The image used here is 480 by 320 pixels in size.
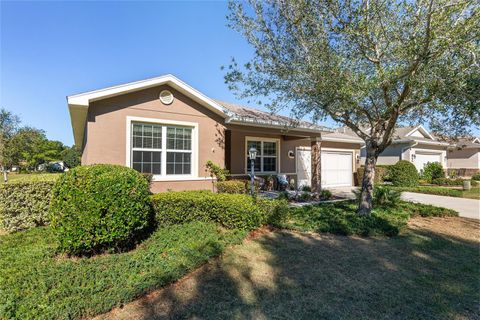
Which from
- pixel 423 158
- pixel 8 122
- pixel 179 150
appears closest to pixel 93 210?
pixel 179 150

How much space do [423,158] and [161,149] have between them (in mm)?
23349

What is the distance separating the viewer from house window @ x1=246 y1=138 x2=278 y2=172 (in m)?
14.0

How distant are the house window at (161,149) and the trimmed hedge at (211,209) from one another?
254cm

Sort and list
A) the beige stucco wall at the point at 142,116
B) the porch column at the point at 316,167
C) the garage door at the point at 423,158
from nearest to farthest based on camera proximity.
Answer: the beige stucco wall at the point at 142,116, the porch column at the point at 316,167, the garage door at the point at 423,158

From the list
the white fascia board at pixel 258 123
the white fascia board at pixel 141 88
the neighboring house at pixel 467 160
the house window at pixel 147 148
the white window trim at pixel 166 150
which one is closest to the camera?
the white fascia board at pixel 141 88

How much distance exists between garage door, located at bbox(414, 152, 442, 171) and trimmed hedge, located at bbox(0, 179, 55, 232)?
25079 mm

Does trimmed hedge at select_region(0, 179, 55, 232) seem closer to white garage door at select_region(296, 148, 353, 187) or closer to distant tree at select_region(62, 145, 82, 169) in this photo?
white garage door at select_region(296, 148, 353, 187)

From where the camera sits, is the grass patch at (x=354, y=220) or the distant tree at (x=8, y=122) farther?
the distant tree at (x=8, y=122)

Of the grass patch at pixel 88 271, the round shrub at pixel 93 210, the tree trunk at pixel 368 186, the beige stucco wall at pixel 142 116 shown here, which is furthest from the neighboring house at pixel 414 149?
the round shrub at pixel 93 210

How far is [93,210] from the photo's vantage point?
4.61 m

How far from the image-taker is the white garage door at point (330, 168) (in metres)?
15.8

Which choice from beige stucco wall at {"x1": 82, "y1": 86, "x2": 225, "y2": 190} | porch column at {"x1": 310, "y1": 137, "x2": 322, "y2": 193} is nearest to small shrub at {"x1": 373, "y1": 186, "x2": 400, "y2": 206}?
porch column at {"x1": 310, "y1": 137, "x2": 322, "y2": 193}

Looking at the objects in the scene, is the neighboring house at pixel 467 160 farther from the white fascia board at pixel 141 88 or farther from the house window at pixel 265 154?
the white fascia board at pixel 141 88

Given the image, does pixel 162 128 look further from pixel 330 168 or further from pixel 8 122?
pixel 8 122
